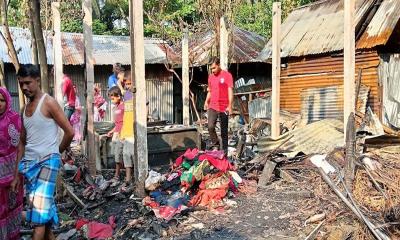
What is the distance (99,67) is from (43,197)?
14686 mm

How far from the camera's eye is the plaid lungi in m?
4.09

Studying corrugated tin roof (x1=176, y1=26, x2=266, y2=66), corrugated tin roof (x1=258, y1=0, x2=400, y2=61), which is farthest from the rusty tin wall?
corrugated tin roof (x1=176, y1=26, x2=266, y2=66)

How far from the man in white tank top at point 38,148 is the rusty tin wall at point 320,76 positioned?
9510 millimetres

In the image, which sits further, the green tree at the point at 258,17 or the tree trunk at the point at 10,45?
the green tree at the point at 258,17

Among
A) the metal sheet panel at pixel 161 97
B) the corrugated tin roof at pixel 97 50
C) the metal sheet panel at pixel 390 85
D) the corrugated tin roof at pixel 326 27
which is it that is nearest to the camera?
the corrugated tin roof at pixel 326 27

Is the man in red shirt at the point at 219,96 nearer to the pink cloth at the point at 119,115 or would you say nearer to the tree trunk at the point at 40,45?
the pink cloth at the point at 119,115

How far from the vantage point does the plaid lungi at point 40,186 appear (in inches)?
161

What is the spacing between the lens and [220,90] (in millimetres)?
8406

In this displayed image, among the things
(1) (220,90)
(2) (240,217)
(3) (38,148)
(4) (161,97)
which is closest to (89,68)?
(1) (220,90)

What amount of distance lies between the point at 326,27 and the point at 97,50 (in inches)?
382

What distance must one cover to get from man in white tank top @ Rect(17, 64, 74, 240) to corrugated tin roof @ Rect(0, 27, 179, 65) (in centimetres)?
1265

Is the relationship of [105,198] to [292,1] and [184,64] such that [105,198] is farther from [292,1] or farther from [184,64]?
[292,1]

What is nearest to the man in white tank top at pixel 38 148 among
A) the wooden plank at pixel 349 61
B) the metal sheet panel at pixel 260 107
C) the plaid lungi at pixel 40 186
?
the plaid lungi at pixel 40 186

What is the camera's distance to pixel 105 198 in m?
6.38
